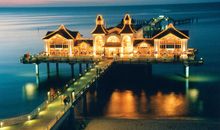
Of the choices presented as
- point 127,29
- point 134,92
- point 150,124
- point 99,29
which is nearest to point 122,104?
point 134,92

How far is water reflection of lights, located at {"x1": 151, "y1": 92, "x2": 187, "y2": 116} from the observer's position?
4542cm

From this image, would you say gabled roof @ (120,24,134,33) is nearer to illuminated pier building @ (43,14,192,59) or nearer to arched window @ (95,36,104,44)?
illuminated pier building @ (43,14,192,59)

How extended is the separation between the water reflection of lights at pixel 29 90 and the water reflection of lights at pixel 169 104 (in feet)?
59.5

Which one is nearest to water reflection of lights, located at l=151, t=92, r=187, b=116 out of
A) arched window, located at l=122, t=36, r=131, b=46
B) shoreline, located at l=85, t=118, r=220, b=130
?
shoreline, located at l=85, t=118, r=220, b=130

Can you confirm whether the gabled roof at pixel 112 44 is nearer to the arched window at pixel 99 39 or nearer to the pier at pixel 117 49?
the pier at pixel 117 49

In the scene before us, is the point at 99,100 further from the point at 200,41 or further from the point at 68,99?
the point at 200,41

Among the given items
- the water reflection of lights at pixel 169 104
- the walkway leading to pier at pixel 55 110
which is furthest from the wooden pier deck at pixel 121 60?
the walkway leading to pier at pixel 55 110

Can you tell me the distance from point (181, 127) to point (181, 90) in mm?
17719

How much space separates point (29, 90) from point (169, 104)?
22.9m

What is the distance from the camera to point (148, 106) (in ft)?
159

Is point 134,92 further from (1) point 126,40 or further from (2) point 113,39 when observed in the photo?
(2) point 113,39

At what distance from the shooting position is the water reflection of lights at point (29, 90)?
5509cm

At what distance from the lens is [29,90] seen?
58938 millimetres

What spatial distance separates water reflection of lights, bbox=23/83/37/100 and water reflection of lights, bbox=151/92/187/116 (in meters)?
18.1
